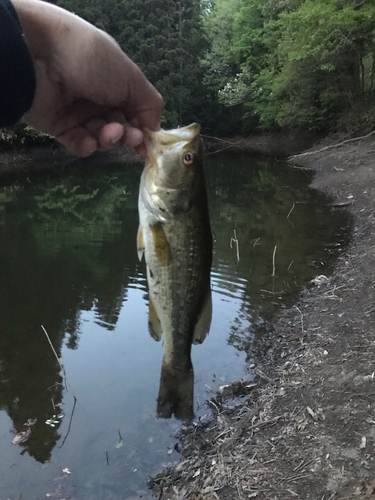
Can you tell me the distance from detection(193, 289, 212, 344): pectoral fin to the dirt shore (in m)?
1.98

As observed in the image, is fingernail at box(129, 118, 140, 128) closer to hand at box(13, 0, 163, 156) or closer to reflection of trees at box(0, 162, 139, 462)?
hand at box(13, 0, 163, 156)

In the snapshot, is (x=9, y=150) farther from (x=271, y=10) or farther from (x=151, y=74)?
(x=271, y=10)

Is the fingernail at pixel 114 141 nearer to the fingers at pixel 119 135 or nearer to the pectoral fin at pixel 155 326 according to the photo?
the fingers at pixel 119 135

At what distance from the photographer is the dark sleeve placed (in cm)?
186

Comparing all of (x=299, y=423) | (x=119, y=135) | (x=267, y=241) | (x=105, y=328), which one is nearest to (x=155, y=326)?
(x=119, y=135)

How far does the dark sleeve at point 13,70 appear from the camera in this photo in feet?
6.09

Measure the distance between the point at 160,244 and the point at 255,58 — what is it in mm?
39019

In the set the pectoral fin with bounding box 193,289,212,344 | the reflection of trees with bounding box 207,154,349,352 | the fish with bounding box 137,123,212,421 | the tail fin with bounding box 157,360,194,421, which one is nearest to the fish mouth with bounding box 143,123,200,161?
the fish with bounding box 137,123,212,421

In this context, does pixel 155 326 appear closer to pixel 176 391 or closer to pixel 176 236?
pixel 176 391

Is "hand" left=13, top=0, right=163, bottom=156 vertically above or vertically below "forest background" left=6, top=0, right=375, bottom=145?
below

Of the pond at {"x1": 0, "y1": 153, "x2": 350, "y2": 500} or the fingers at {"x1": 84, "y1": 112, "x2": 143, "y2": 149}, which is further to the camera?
the pond at {"x1": 0, "y1": 153, "x2": 350, "y2": 500}

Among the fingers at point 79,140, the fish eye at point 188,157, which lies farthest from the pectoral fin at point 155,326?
the fingers at point 79,140

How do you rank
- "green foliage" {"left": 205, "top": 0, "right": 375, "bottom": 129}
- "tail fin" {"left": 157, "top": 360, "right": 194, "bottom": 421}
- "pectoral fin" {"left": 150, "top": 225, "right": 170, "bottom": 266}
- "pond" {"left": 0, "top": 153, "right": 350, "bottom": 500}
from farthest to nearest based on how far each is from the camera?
"green foliage" {"left": 205, "top": 0, "right": 375, "bottom": 129} → "pond" {"left": 0, "top": 153, "right": 350, "bottom": 500} → "tail fin" {"left": 157, "top": 360, "right": 194, "bottom": 421} → "pectoral fin" {"left": 150, "top": 225, "right": 170, "bottom": 266}

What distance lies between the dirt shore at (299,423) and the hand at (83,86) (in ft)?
10.7
